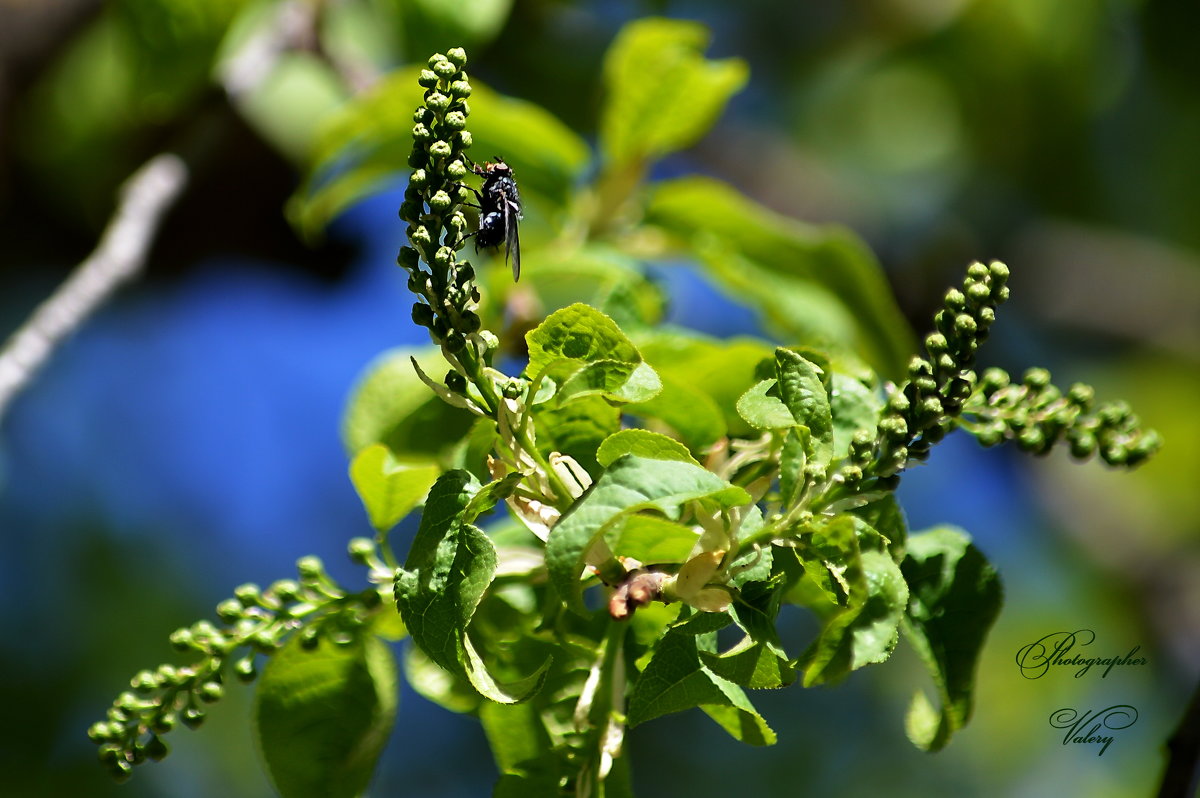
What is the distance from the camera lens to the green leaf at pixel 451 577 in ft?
2.37

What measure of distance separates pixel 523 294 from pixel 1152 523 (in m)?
2.28

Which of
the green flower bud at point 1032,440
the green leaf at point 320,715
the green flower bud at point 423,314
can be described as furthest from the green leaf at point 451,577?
the green flower bud at point 1032,440

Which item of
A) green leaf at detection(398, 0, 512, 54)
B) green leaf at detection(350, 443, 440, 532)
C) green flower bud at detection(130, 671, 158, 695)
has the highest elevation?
green leaf at detection(398, 0, 512, 54)

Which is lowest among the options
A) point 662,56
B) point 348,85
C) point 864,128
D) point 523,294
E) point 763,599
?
point 763,599

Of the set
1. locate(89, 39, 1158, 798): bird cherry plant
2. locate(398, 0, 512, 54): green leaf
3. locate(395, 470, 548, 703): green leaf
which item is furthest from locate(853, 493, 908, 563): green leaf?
locate(398, 0, 512, 54): green leaf

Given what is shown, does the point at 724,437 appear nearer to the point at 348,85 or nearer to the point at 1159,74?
the point at 348,85

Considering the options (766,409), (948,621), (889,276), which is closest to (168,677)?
(766,409)

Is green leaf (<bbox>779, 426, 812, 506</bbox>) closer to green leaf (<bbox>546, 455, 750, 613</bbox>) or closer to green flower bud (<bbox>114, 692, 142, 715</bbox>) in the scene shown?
green leaf (<bbox>546, 455, 750, 613</bbox>)

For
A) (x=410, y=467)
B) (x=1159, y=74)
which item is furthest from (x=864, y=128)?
(x=410, y=467)

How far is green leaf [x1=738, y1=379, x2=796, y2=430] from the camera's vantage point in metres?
0.75

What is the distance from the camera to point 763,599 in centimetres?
77

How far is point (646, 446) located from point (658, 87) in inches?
34.7

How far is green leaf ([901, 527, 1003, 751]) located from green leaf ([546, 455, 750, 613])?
244 millimetres

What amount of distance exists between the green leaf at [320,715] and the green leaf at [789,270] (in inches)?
27.1
